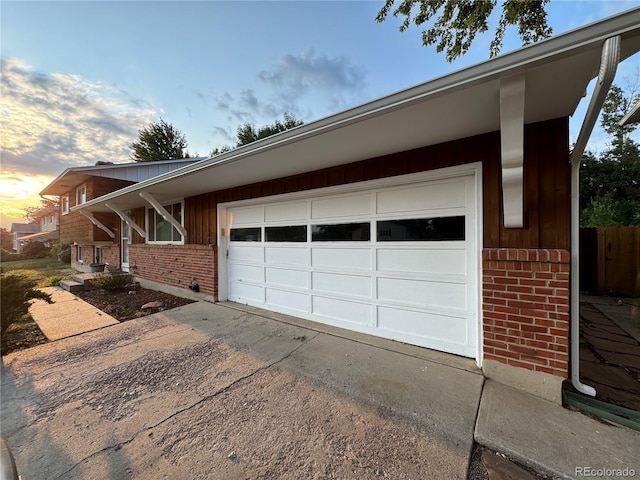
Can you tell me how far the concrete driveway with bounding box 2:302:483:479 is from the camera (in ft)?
5.30

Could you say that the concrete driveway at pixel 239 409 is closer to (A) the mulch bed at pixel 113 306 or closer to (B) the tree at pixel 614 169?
(A) the mulch bed at pixel 113 306

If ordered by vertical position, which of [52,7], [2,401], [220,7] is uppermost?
[220,7]

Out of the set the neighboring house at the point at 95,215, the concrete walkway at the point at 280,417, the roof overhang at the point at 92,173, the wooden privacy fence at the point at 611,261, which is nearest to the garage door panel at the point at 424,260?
the concrete walkway at the point at 280,417

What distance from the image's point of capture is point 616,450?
5.33 ft

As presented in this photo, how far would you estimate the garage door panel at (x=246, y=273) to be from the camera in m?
5.02

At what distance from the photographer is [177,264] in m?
6.34

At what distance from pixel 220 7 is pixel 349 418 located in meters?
6.56

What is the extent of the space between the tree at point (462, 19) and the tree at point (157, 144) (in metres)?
23.0

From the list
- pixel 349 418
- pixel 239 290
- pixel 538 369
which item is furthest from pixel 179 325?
pixel 538 369

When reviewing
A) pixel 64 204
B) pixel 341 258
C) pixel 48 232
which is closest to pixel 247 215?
pixel 341 258

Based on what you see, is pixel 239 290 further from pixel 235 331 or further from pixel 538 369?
pixel 538 369

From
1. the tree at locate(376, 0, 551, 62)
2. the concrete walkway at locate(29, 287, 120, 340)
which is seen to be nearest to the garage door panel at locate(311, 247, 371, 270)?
the concrete walkway at locate(29, 287, 120, 340)

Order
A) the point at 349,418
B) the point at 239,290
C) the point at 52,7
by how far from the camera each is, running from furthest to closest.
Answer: the point at 239,290 → the point at 52,7 → the point at 349,418

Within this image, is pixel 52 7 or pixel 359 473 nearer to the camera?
pixel 359 473
